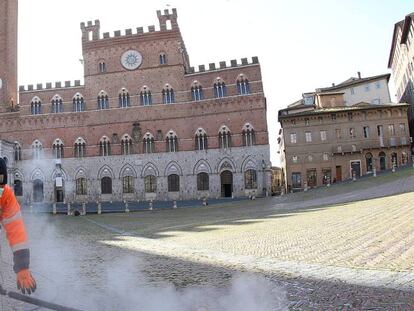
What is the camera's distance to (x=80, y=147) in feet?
144

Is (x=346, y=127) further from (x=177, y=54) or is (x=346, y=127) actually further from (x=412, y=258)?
(x=412, y=258)

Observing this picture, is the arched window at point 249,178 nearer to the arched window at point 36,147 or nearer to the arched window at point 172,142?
the arched window at point 172,142

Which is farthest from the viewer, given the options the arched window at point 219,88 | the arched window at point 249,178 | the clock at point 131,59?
the clock at point 131,59

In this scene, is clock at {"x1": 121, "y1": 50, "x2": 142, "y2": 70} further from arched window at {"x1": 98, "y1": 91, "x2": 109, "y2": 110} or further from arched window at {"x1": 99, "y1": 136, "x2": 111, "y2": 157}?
arched window at {"x1": 99, "y1": 136, "x2": 111, "y2": 157}

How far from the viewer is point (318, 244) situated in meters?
10.1

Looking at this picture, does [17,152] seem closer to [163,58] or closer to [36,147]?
[36,147]

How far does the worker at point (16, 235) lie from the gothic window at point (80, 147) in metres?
41.6

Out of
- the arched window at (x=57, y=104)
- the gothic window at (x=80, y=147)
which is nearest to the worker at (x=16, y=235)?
the gothic window at (x=80, y=147)

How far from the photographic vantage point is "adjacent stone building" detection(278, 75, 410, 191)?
143 feet

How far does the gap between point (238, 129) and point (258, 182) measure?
598cm

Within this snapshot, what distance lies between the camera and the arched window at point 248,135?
40.9 m

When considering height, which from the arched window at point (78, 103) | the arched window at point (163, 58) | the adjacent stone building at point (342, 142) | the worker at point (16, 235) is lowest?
the worker at point (16, 235)

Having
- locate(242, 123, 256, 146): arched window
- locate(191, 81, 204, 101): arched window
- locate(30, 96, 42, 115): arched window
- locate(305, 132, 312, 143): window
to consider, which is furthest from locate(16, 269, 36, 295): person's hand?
locate(30, 96, 42, 115): arched window

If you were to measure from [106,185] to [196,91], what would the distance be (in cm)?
1425
